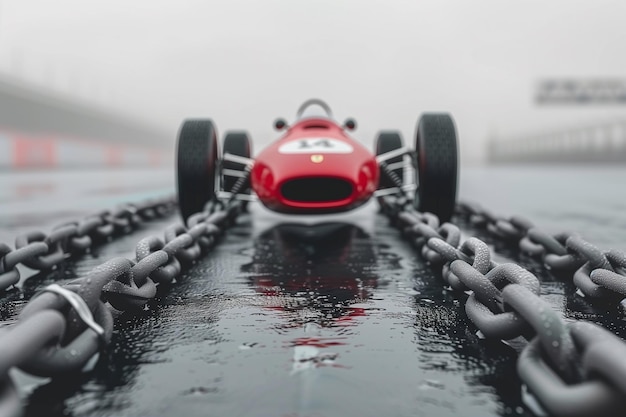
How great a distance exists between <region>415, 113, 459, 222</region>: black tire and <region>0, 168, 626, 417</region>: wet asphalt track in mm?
1334

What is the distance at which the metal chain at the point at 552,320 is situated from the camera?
1197mm

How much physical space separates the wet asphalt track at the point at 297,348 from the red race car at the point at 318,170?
41.2 inches

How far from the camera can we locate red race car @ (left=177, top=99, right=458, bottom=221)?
4.43 metres

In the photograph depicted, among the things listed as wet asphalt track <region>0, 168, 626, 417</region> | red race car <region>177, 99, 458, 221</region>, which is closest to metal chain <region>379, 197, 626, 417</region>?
wet asphalt track <region>0, 168, 626, 417</region>

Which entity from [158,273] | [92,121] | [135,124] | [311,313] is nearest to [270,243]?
[158,273]

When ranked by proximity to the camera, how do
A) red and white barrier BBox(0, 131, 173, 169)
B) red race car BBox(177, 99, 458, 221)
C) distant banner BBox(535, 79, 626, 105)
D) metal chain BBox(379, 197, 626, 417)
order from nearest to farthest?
metal chain BBox(379, 197, 626, 417), red race car BBox(177, 99, 458, 221), red and white barrier BBox(0, 131, 173, 169), distant banner BBox(535, 79, 626, 105)

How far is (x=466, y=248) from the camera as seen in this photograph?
97.3 inches

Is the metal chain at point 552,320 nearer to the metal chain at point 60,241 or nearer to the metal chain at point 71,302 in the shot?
the metal chain at point 71,302

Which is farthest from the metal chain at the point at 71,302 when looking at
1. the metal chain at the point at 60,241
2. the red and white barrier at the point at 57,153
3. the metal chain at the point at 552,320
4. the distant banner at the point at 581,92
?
the distant banner at the point at 581,92

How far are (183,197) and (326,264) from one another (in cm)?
201

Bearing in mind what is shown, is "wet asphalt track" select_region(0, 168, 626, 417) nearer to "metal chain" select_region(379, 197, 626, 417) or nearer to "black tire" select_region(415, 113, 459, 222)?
"metal chain" select_region(379, 197, 626, 417)

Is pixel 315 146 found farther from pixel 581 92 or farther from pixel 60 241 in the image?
pixel 581 92

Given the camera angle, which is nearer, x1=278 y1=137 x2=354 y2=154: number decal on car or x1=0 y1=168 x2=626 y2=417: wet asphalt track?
x1=0 y1=168 x2=626 y2=417: wet asphalt track

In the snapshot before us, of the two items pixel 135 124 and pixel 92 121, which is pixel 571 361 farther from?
pixel 135 124
